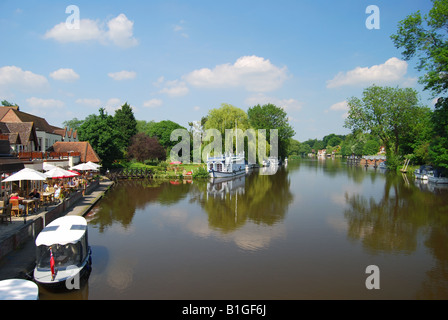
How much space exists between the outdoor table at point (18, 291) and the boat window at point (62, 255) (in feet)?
9.23

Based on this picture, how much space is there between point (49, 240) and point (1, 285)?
117 inches

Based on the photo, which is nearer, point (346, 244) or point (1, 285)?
point (1, 285)

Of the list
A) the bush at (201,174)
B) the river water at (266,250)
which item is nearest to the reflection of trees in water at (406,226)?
the river water at (266,250)

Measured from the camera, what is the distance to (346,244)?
50.4ft

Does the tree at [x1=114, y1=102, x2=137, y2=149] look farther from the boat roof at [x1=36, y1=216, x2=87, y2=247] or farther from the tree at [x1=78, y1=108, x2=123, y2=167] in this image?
the boat roof at [x1=36, y1=216, x2=87, y2=247]

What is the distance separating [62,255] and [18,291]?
13.3ft

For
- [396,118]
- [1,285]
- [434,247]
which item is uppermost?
[396,118]

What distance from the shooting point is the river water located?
1039 cm

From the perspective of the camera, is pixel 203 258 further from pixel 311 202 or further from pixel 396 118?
pixel 396 118

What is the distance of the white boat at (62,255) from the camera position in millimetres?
9695

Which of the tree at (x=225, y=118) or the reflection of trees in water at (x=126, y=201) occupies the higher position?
the tree at (x=225, y=118)

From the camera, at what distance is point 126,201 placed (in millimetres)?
27016

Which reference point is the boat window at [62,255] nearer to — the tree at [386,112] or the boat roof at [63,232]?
the boat roof at [63,232]

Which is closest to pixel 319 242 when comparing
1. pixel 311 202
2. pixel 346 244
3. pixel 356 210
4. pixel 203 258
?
pixel 346 244
